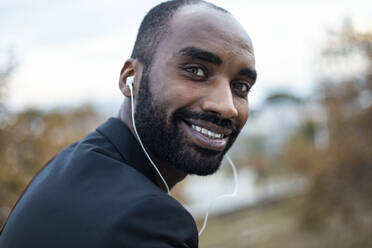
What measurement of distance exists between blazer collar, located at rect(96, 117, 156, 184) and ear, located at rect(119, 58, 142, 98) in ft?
0.79

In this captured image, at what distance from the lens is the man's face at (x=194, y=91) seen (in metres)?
2.01

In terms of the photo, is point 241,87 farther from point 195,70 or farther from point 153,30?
point 153,30

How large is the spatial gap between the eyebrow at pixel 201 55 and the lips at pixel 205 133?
308 millimetres

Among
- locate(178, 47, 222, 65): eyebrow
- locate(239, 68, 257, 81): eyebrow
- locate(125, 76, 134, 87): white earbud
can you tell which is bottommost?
locate(125, 76, 134, 87): white earbud

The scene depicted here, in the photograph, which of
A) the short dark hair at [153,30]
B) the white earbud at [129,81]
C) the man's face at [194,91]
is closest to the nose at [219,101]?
the man's face at [194,91]

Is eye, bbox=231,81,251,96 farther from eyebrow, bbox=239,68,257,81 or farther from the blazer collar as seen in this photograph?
the blazer collar

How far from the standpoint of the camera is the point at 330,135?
18703mm

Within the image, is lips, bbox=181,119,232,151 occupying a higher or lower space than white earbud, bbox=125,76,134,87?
lower

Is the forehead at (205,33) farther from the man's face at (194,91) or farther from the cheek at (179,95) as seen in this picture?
the cheek at (179,95)

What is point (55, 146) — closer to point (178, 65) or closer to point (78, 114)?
point (178, 65)

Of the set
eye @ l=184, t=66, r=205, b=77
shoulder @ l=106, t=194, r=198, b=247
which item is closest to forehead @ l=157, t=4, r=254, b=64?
eye @ l=184, t=66, r=205, b=77

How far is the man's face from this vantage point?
2010mm

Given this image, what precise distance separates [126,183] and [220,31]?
0.94m

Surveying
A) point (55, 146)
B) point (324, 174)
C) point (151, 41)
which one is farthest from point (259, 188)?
point (151, 41)
